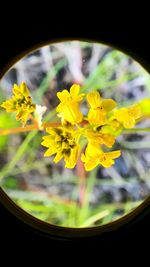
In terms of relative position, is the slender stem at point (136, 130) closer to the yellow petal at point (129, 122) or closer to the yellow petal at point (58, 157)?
the yellow petal at point (129, 122)

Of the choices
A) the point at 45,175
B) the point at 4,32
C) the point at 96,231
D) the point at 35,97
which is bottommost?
the point at 96,231

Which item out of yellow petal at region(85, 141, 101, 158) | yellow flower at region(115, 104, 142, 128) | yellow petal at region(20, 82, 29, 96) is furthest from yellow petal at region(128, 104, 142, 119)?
yellow petal at region(20, 82, 29, 96)

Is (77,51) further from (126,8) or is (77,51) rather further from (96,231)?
(96,231)

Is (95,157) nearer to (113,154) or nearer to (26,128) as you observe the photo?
(113,154)

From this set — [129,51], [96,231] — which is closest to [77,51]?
[129,51]

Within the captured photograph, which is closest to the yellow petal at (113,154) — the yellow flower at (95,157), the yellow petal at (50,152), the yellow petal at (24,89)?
the yellow flower at (95,157)

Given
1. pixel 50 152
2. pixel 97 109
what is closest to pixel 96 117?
pixel 97 109
